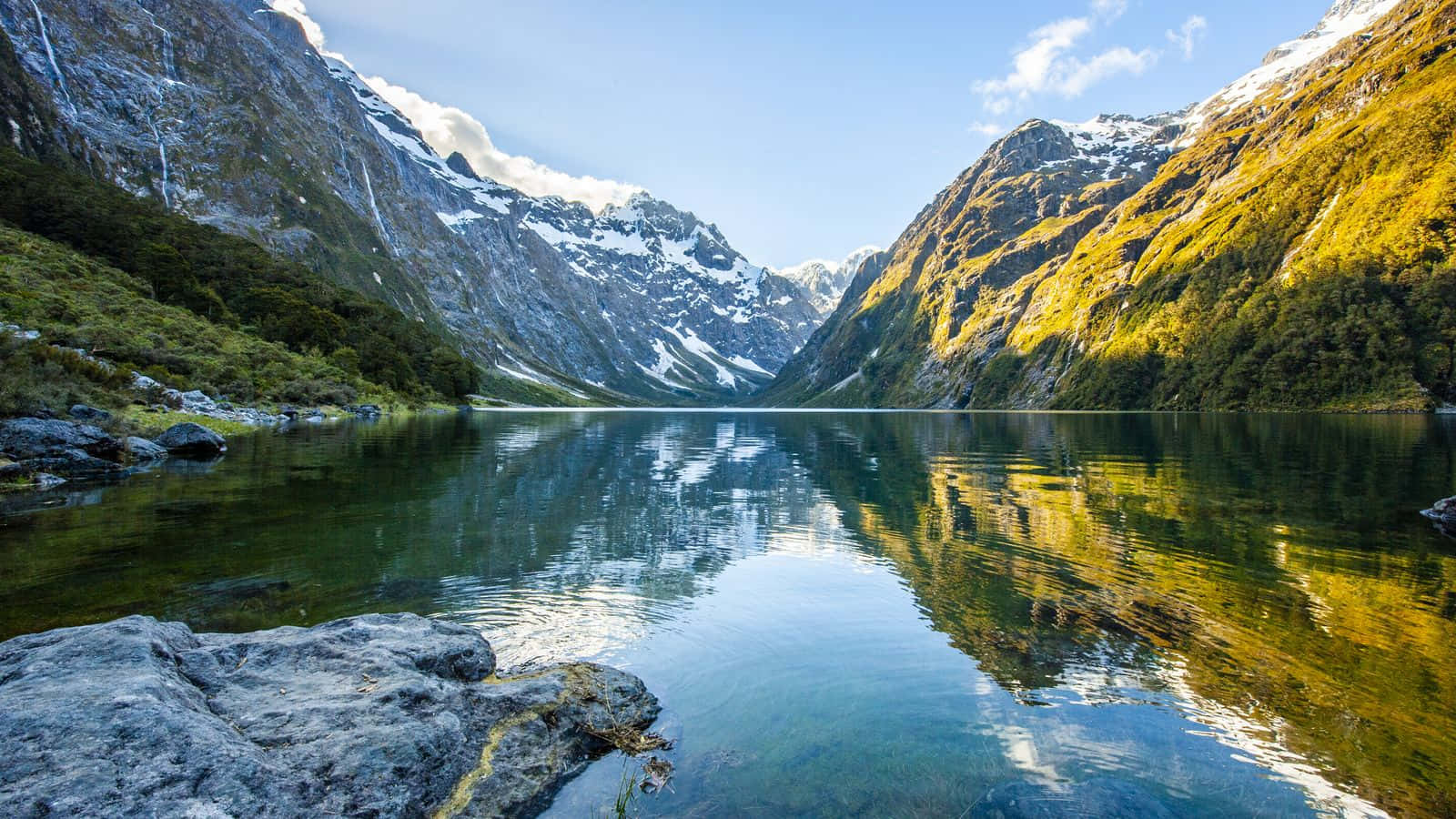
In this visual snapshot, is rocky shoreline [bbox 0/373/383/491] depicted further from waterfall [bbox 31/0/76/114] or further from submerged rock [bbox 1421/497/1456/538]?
waterfall [bbox 31/0/76/114]

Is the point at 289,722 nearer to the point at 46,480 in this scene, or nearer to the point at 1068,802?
the point at 1068,802

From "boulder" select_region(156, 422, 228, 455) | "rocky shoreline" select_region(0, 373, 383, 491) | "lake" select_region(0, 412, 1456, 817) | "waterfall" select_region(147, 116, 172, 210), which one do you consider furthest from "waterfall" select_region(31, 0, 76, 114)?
"lake" select_region(0, 412, 1456, 817)

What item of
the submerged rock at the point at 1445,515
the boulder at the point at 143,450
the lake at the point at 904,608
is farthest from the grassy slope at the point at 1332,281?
the boulder at the point at 143,450

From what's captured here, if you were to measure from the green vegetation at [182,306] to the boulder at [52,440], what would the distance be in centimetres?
531

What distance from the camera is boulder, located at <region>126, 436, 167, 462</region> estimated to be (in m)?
34.5

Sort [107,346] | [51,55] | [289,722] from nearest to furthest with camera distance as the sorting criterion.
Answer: [289,722]
[107,346]
[51,55]

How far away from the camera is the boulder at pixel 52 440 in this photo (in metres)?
29.0

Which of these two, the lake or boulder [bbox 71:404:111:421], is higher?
boulder [bbox 71:404:111:421]

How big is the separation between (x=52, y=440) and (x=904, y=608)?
3958cm

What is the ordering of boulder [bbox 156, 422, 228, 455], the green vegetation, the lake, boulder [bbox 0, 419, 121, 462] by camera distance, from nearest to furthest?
1. the lake
2. boulder [bbox 0, 419, 121, 462]
3. boulder [bbox 156, 422, 228, 455]
4. the green vegetation

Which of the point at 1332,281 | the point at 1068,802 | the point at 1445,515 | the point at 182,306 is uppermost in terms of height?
the point at 1332,281

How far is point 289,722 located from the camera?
719 cm

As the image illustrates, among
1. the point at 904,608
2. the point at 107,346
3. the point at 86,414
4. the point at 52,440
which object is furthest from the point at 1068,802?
the point at 107,346

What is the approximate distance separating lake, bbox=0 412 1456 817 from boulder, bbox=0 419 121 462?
291 centimetres
